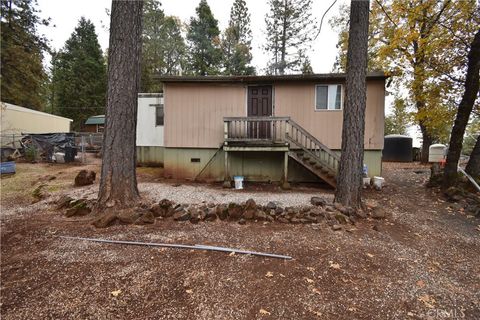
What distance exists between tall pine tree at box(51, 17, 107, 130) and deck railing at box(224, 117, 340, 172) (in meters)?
22.9

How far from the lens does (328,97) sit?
25.7 feet

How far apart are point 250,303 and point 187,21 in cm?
2540

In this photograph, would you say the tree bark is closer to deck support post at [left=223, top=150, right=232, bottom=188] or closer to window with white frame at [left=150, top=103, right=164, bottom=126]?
deck support post at [left=223, top=150, right=232, bottom=188]

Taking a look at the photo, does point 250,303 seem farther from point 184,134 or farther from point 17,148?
point 17,148

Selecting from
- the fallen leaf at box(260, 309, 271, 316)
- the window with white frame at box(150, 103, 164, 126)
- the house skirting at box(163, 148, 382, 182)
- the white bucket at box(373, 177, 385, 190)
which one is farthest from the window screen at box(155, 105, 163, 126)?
the fallen leaf at box(260, 309, 271, 316)

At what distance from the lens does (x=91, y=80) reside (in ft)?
80.3

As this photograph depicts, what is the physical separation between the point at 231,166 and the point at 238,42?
56.1 ft

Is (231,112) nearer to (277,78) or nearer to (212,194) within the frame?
(277,78)

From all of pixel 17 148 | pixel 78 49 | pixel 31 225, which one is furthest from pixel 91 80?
pixel 31 225

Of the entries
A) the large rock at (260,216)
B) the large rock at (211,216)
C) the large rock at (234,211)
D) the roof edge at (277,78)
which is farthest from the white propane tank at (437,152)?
the large rock at (211,216)

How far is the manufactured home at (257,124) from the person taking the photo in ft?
25.0

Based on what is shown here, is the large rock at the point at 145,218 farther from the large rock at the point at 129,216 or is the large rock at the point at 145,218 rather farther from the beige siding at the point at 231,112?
the beige siding at the point at 231,112

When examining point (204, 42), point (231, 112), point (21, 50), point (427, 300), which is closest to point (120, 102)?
point (231, 112)

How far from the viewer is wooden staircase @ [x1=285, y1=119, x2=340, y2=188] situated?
7.01m
